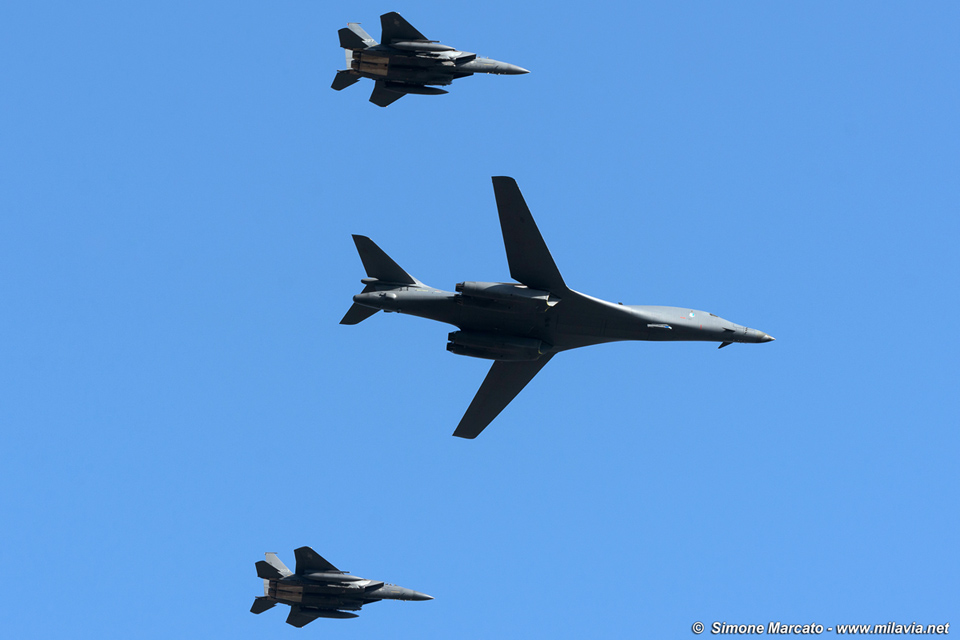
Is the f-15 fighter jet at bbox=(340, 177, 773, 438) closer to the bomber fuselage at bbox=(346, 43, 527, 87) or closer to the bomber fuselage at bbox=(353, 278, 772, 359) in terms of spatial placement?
the bomber fuselage at bbox=(353, 278, 772, 359)

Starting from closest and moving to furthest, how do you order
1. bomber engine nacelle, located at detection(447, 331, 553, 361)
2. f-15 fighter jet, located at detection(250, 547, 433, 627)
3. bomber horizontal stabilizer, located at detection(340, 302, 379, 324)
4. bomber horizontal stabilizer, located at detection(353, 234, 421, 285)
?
1. bomber engine nacelle, located at detection(447, 331, 553, 361)
2. bomber horizontal stabilizer, located at detection(353, 234, 421, 285)
3. bomber horizontal stabilizer, located at detection(340, 302, 379, 324)
4. f-15 fighter jet, located at detection(250, 547, 433, 627)

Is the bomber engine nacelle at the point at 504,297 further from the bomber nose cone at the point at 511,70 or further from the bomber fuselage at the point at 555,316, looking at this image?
the bomber nose cone at the point at 511,70

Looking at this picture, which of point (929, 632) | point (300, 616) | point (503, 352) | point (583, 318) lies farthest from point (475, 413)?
point (929, 632)

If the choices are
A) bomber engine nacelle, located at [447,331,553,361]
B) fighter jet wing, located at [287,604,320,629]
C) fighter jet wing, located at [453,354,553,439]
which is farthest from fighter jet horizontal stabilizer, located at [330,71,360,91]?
fighter jet wing, located at [287,604,320,629]

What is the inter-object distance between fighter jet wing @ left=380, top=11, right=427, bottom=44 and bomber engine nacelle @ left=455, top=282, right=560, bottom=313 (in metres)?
14.3

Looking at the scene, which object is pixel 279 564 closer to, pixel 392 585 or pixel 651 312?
pixel 392 585

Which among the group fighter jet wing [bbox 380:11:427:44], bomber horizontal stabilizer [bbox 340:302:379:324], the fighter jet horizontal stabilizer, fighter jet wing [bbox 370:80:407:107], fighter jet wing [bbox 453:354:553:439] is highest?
fighter jet wing [bbox 380:11:427:44]

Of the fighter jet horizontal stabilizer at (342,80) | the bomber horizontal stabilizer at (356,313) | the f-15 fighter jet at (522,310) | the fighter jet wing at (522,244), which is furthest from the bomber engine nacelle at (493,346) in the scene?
the fighter jet horizontal stabilizer at (342,80)

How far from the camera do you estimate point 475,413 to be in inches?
1496

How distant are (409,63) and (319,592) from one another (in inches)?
1044

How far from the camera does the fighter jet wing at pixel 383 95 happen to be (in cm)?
4131

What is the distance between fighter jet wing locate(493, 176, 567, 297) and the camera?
32.3 metres

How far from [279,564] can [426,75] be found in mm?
26910

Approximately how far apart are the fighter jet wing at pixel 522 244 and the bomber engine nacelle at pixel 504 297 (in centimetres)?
43
